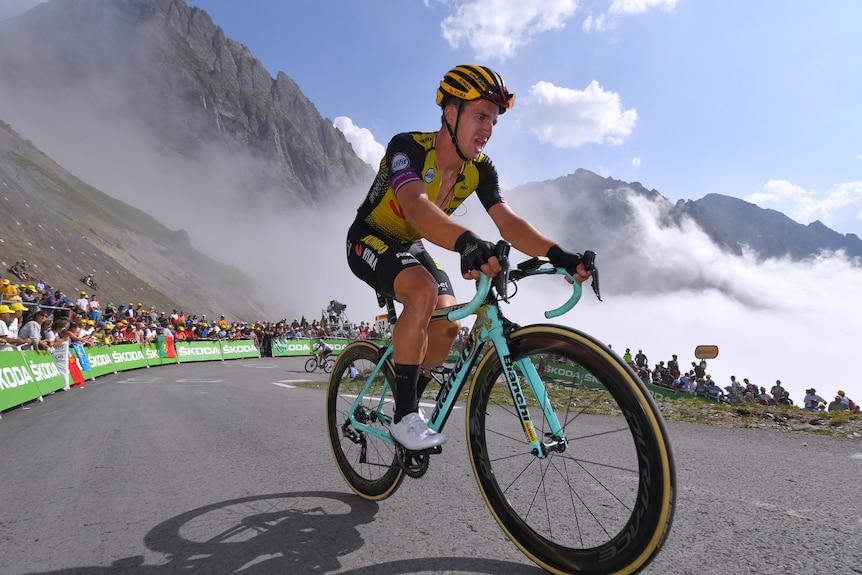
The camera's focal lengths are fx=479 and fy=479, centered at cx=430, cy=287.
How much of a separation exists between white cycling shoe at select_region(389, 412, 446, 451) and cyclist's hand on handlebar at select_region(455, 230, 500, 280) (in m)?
0.81

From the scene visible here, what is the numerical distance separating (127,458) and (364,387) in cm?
247

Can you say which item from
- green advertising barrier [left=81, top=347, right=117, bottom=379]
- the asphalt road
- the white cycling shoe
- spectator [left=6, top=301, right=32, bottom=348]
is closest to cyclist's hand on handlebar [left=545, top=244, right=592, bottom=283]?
the white cycling shoe

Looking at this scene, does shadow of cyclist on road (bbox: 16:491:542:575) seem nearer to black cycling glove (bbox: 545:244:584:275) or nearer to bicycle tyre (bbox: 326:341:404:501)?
bicycle tyre (bbox: 326:341:404:501)

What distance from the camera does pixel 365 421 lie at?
10.8 ft

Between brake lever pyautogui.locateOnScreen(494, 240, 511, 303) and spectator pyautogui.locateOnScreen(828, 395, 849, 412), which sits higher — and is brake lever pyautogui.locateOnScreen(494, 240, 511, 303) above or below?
above

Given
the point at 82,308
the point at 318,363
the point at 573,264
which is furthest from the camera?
the point at 318,363

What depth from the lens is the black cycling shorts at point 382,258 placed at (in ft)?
9.16

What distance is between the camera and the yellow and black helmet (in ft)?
9.26

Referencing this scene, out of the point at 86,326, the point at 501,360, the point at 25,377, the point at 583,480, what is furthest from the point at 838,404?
the point at 86,326

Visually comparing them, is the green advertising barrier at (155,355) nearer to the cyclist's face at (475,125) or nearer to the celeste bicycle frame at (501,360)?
the celeste bicycle frame at (501,360)

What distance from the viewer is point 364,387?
3375mm

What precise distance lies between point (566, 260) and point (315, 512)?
2019 mm

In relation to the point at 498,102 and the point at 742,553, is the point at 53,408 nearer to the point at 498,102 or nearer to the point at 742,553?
the point at 498,102

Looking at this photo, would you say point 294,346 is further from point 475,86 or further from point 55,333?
point 475,86
